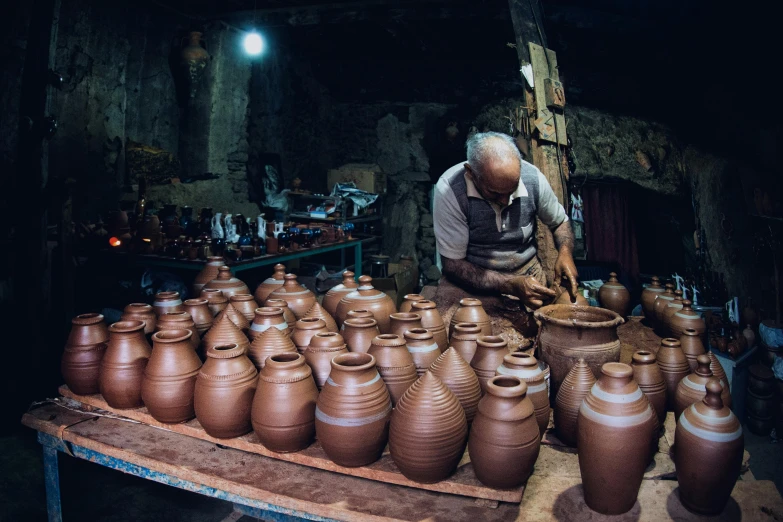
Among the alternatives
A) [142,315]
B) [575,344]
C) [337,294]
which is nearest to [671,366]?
[575,344]

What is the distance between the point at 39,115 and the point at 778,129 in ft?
19.6

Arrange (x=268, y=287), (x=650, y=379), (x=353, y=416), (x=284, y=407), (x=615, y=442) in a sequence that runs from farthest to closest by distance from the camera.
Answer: (x=268, y=287) → (x=650, y=379) → (x=284, y=407) → (x=353, y=416) → (x=615, y=442)

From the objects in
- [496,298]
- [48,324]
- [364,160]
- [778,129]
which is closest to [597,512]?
[496,298]

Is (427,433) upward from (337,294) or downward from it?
downward

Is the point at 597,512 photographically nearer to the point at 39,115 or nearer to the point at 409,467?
the point at 409,467

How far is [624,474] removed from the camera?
1518 millimetres

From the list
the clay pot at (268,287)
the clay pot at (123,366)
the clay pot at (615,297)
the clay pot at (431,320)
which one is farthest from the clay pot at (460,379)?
the clay pot at (615,297)

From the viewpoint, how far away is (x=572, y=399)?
1.87m

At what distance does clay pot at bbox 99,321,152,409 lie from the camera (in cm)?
213

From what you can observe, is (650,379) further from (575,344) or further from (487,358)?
(487,358)

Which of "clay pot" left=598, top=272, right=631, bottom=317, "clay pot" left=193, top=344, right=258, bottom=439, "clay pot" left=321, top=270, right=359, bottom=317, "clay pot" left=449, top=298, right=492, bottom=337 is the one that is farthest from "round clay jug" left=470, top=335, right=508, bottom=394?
"clay pot" left=598, top=272, right=631, bottom=317

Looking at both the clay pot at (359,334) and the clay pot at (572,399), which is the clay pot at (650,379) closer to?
the clay pot at (572,399)

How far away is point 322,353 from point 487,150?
5.48 feet

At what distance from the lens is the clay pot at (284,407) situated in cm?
180
